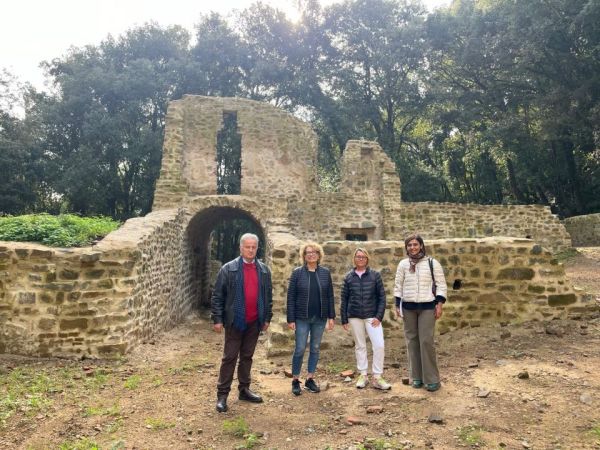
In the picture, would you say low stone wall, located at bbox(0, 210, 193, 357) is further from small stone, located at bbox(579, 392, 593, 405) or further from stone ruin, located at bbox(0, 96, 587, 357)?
small stone, located at bbox(579, 392, 593, 405)

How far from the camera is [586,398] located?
12.6 feet

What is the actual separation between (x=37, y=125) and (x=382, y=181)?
69.2ft

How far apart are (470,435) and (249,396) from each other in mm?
2178

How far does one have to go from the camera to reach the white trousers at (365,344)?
4.66 metres

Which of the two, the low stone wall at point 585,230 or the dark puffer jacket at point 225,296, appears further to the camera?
the low stone wall at point 585,230

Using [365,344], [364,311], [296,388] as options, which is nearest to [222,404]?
[296,388]

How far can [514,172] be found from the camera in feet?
82.4

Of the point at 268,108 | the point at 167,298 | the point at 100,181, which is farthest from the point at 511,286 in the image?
the point at 100,181

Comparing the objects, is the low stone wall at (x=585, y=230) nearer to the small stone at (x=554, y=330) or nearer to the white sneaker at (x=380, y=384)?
the small stone at (x=554, y=330)

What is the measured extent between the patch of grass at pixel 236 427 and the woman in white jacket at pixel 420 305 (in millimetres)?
1905

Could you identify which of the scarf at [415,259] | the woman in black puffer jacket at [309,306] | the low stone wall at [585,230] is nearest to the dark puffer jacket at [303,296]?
the woman in black puffer jacket at [309,306]

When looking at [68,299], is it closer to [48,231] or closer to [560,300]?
[48,231]

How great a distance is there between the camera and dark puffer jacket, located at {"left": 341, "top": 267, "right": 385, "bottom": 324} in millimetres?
4691

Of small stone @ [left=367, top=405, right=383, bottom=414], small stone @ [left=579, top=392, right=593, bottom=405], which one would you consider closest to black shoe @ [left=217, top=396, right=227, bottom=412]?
small stone @ [left=367, top=405, right=383, bottom=414]
